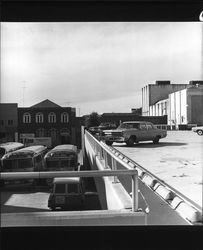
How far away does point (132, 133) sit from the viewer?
12133mm

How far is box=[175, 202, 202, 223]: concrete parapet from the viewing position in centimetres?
364

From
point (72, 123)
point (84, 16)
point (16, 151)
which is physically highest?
point (84, 16)

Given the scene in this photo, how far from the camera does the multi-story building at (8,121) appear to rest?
4.05 m

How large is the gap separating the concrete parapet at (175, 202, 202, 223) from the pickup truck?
688 centimetres

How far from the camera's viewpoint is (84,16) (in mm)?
3871

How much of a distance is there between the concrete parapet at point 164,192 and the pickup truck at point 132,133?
574 cm

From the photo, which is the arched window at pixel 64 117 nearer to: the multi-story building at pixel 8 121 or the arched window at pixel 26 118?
the arched window at pixel 26 118

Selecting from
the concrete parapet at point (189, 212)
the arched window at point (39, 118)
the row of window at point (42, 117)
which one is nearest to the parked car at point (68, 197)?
the row of window at point (42, 117)

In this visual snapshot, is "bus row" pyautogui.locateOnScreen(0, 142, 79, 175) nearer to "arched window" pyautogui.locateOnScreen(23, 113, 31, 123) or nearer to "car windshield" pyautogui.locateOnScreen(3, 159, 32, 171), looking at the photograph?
"car windshield" pyautogui.locateOnScreen(3, 159, 32, 171)

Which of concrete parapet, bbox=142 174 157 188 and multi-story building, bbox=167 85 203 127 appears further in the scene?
multi-story building, bbox=167 85 203 127

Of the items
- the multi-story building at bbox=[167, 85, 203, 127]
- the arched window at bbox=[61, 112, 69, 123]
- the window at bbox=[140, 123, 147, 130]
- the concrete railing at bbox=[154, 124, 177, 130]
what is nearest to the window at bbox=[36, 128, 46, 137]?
the arched window at bbox=[61, 112, 69, 123]
